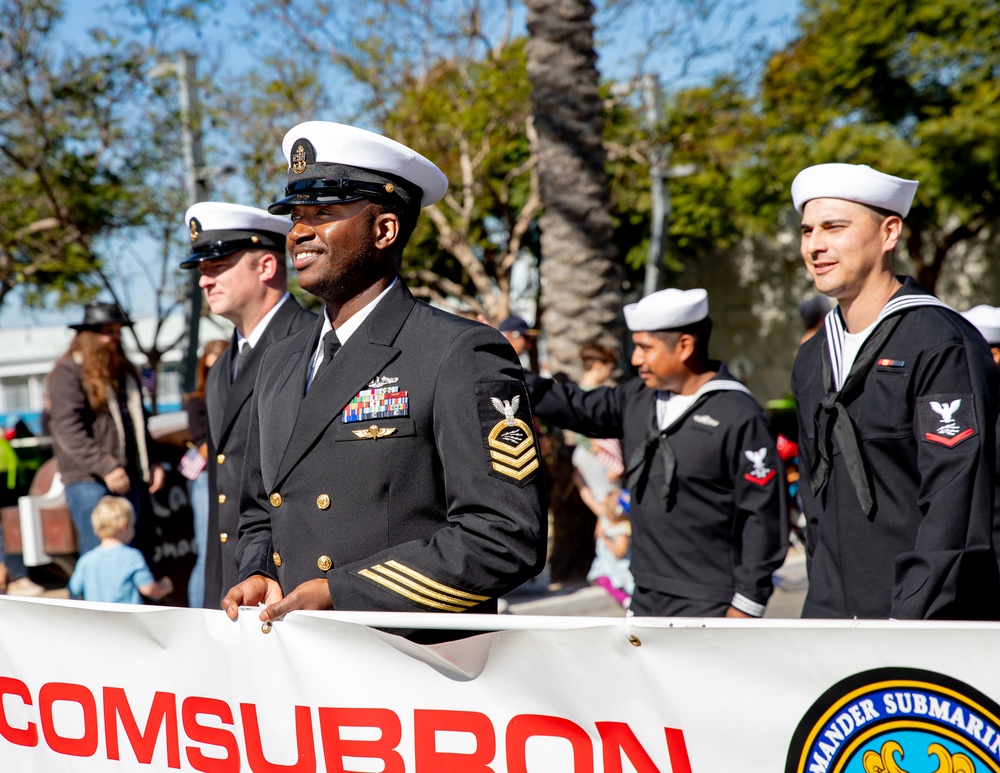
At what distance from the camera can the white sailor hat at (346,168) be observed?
267 centimetres

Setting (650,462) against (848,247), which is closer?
(848,247)

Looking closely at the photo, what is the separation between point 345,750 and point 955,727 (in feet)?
4.10

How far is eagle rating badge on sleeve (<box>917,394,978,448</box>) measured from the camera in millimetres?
2721

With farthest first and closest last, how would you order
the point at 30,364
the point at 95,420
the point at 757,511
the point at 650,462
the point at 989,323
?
the point at 30,364, the point at 95,420, the point at 989,323, the point at 650,462, the point at 757,511

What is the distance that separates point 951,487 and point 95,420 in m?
5.65

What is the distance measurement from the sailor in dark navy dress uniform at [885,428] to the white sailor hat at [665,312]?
1.22 meters

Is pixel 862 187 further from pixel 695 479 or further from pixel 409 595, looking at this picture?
pixel 409 595

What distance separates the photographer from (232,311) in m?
4.09

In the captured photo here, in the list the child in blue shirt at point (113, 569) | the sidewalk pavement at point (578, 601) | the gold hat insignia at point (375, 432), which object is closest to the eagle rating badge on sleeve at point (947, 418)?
the gold hat insignia at point (375, 432)

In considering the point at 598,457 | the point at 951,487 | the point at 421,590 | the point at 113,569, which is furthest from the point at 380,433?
the point at 598,457

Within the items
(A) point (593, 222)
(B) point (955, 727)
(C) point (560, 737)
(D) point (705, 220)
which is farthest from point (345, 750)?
(D) point (705, 220)

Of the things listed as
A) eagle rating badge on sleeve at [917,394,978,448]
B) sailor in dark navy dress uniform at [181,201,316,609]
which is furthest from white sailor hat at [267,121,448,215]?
eagle rating badge on sleeve at [917,394,978,448]

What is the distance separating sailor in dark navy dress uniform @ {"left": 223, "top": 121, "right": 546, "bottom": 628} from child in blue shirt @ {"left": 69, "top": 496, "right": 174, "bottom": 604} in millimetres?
3673

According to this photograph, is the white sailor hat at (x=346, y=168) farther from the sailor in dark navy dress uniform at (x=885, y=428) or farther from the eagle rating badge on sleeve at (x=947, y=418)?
the eagle rating badge on sleeve at (x=947, y=418)
